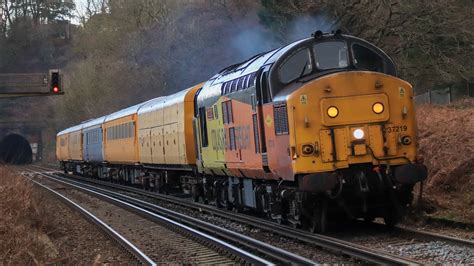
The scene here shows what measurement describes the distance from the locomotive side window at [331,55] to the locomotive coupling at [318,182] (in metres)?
2.12

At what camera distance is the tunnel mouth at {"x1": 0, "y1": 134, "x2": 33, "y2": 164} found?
70688 millimetres

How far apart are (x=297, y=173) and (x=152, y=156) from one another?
13.8 m

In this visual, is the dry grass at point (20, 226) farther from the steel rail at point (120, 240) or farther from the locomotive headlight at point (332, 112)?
the locomotive headlight at point (332, 112)

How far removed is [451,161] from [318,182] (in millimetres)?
5937

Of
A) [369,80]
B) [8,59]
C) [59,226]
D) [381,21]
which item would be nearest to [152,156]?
[59,226]

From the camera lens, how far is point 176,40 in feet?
137

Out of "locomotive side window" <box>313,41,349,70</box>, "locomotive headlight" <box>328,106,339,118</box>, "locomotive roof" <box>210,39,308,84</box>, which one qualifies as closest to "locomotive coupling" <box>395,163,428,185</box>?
"locomotive headlight" <box>328,106,339,118</box>

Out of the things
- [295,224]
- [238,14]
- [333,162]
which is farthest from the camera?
[238,14]

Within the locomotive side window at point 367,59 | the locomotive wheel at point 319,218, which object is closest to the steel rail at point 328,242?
the locomotive wheel at point 319,218

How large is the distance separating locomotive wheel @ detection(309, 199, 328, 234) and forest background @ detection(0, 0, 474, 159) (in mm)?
13586

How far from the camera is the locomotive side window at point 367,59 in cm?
1084

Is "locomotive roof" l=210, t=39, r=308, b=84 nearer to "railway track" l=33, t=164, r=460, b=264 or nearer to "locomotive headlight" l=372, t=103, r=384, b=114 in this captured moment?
"locomotive headlight" l=372, t=103, r=384, b=114

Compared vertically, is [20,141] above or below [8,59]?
below

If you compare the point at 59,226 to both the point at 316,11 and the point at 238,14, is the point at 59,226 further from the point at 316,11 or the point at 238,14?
the point at 238,14
